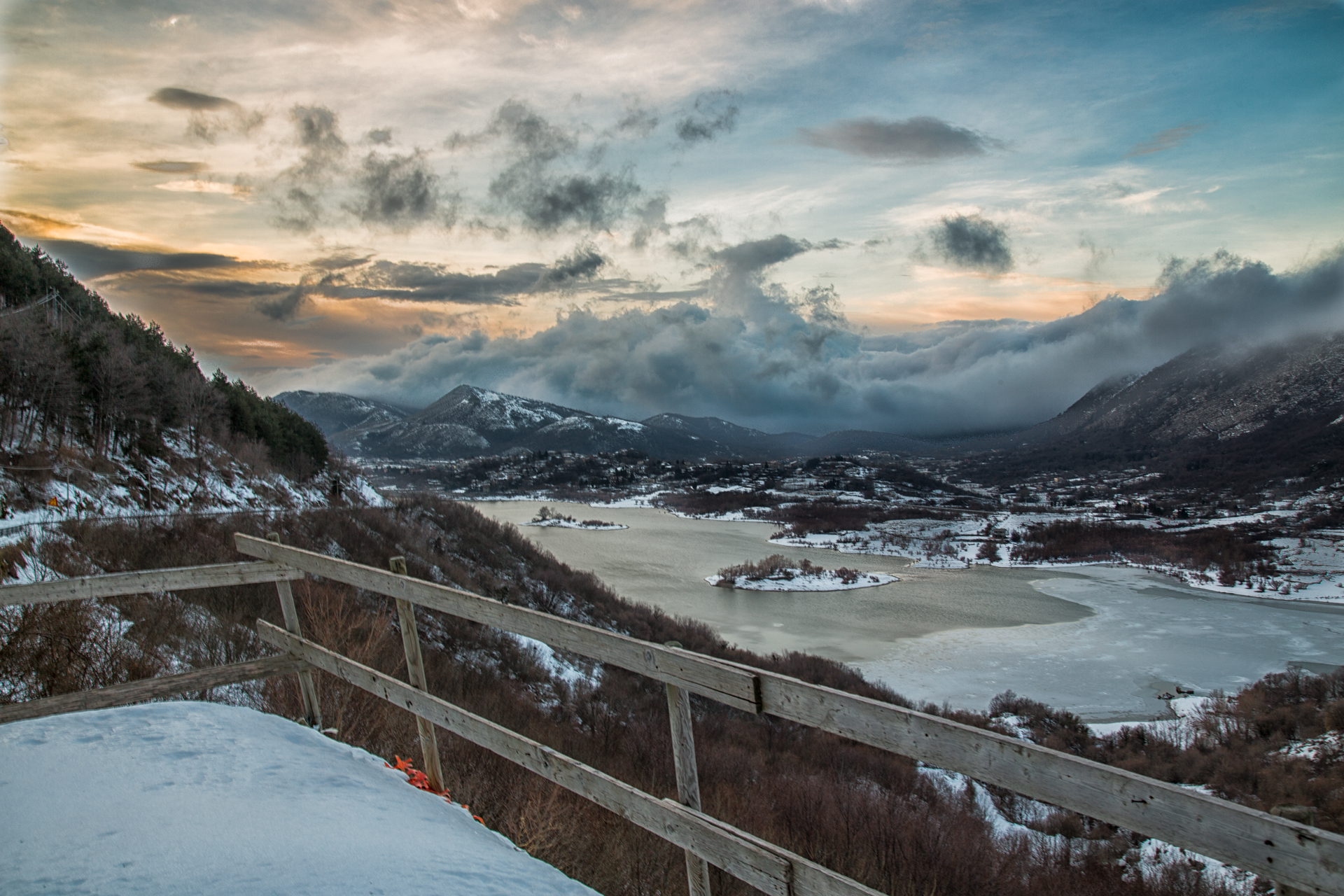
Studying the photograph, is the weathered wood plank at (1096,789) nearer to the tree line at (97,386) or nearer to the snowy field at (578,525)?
the tree line at (97,386)

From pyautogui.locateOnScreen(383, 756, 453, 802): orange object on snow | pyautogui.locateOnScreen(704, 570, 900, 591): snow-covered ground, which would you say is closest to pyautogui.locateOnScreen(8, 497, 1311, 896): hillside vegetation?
pyautogui.locateOnScreen(383, 756, 453, 802): orange object on snow

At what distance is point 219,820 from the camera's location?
132 inches

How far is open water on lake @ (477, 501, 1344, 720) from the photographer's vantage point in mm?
39553

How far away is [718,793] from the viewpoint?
10.7 metres

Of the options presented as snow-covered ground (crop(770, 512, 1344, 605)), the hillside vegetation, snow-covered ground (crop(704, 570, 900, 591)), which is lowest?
snow-covered ground (crop(770, 512, 1344, 605))

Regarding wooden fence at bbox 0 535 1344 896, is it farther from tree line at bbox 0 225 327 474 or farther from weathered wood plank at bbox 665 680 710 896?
tree line at bbox 0 225 327 474

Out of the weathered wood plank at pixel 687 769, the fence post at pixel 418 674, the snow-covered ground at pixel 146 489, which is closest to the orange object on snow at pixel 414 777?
the fence post at pixel 418 674

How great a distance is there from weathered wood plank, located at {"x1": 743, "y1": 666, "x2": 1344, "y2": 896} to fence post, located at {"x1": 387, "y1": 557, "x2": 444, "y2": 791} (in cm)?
252

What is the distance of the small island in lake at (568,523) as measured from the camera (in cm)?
11167

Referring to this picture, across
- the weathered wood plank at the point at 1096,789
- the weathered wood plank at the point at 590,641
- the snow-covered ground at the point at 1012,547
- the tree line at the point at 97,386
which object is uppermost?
the tree line at the point at 97,386

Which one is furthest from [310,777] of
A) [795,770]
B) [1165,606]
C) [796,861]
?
[1165,606]

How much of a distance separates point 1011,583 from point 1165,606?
13.9m

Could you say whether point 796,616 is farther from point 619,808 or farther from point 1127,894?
point 619,808

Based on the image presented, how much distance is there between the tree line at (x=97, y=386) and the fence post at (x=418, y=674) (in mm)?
27523
